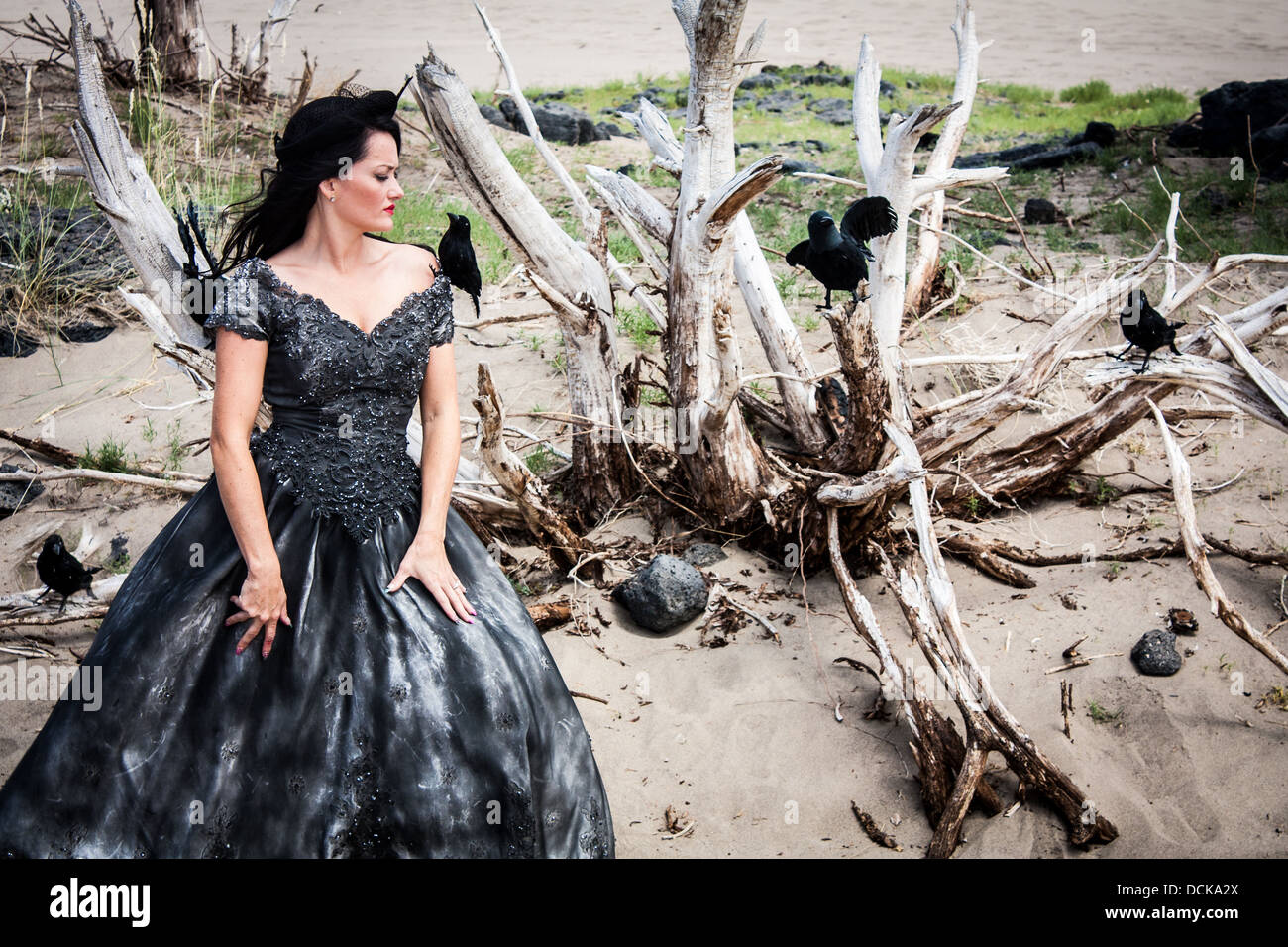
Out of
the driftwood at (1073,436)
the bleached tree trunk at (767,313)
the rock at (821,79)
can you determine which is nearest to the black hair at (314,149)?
the bleached tree trunk at (767,313)

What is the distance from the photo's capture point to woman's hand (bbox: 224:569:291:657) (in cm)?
248

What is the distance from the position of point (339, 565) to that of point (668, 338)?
2.00 meters

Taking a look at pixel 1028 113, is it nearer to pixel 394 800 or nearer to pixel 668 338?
pixel 668 338

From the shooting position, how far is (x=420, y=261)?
9.14 feet

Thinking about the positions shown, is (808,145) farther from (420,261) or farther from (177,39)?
(420,261)

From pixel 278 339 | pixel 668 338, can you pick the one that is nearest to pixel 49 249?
pixel 668 338

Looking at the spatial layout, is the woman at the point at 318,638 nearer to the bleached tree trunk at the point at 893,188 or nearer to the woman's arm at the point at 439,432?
the woman's arm at the point at 439,432

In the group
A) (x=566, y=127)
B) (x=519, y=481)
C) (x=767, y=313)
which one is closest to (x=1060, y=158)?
(x=566, y=127)

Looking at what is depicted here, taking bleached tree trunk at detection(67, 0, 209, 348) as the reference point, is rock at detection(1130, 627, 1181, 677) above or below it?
below

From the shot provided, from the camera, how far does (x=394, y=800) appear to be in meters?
2.48

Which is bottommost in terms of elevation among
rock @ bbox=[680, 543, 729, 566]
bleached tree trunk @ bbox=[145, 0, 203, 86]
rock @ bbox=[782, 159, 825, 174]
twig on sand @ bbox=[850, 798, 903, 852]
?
twig on sand @ bbox=[850, 798, 903, 852]

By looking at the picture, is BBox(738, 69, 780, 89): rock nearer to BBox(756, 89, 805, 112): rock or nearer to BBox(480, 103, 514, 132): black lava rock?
BBox(756, 89, 805, 112): rock

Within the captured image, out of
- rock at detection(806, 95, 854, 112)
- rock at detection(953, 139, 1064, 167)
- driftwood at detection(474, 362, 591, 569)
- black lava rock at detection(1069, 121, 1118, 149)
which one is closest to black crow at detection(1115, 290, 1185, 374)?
driftwood at detection(474, 362, 591, 569)

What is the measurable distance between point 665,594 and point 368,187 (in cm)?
195
